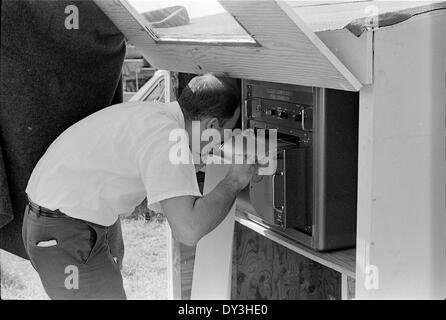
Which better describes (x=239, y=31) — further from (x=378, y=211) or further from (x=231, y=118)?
(x=378, y=211)

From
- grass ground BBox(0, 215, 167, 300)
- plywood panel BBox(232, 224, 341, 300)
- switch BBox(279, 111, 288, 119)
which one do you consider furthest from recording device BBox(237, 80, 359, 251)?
grass ground BBox(0, 215, 167, 300)

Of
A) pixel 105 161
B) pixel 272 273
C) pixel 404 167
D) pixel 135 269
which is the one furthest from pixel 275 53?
pixel 135 269

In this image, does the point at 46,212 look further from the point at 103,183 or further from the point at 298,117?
the point at 298,117

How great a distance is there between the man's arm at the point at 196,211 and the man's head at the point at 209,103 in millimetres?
165

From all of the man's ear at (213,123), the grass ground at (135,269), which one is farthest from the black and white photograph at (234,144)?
the grass ground at (135,269)

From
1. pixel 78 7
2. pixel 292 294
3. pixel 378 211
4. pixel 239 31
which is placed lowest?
pixel 292 294

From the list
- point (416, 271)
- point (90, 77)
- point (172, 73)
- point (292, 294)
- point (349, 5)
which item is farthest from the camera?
point (292, 294)

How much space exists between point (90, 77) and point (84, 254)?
66 cm

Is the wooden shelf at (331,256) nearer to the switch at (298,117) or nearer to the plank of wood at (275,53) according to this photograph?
the switch at (298,117)

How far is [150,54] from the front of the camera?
233 cm

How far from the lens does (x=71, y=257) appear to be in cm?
185

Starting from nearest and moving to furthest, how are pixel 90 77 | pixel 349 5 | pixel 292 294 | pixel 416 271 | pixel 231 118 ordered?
1. pixel 416 271
2. pixel 349 5
3. pixel 231 118
4. pixel 90 77
5. pixel 292 294

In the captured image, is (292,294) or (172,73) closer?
(172,73)

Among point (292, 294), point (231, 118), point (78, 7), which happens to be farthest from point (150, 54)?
point (292, 294)
